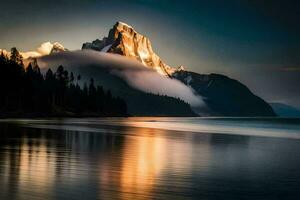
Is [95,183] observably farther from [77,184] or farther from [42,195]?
[42,195]

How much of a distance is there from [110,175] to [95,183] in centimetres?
313

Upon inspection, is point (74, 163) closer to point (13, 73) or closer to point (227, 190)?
point (227, 190)

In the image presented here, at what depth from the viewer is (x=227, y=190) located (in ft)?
69.2

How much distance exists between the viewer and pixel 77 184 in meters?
20.9

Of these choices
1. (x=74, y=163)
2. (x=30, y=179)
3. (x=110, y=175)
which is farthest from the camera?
(x=74, y=163)

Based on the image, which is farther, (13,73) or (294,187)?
(13,73)

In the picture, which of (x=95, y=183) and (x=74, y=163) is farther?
(x=74, y=163)

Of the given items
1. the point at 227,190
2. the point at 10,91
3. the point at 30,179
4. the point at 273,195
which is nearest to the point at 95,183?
the point at 30,179

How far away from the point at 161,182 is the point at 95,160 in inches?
407

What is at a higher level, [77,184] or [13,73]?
[13,73]

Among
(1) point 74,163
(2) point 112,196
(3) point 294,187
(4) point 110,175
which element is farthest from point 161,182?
(1) point 74,163

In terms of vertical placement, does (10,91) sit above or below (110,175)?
above

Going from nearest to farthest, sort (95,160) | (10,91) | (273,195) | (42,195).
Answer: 1. (42,195)
2. (273,195)
3. (95,160)
4. (10,91)

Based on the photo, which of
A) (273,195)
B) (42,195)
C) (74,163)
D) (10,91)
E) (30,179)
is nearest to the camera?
(42,195)
